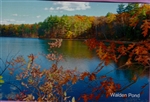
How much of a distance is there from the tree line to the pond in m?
0.11

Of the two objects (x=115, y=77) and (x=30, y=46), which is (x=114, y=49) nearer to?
(x=115, y=77)

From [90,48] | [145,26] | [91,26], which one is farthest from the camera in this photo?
[91,26]

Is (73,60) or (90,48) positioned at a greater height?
(90,48)

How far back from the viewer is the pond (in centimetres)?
382

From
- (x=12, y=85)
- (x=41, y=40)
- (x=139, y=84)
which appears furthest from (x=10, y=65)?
(x=139, y=84)

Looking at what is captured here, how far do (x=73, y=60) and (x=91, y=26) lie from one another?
50cm

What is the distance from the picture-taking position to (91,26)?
12.9ft

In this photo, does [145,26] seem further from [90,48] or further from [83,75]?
[83,75]

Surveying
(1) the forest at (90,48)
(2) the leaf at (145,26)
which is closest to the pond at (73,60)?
(1) the forest at (90,48)

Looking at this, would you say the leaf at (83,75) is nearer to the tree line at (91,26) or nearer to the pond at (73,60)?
the pond at (73,60)

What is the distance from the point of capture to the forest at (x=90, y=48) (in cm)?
373

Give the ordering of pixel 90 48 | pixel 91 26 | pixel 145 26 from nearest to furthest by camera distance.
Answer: pixel 145 26
pixel 90 48
pixel 91 26

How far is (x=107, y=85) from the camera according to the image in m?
3.79

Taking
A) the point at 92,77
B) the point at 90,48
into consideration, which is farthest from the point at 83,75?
the point at 90,48
